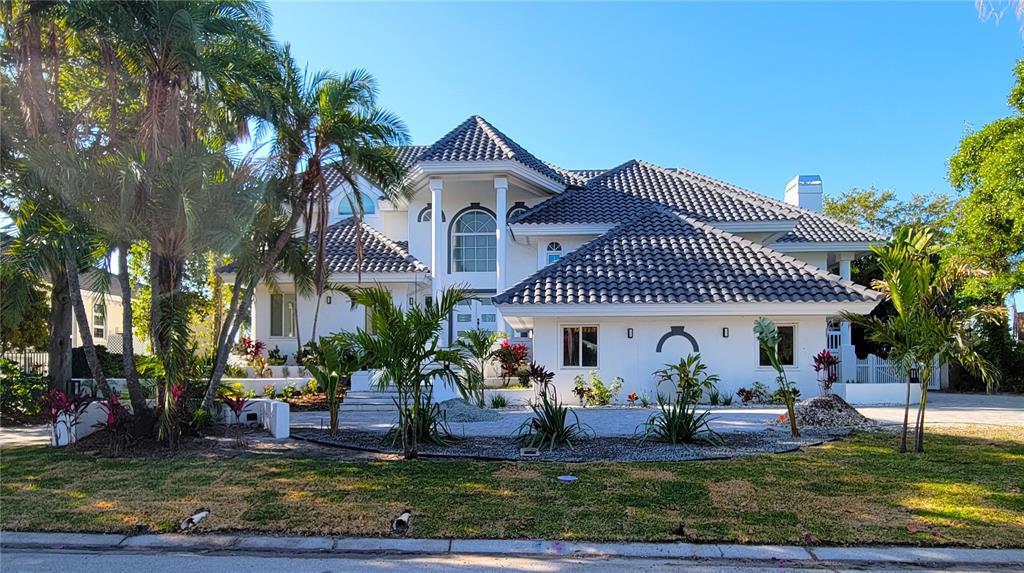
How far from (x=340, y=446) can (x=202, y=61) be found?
6.04 m

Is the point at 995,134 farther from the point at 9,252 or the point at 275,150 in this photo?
the point at 9,252

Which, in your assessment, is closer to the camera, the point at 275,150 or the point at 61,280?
the point at 275,150

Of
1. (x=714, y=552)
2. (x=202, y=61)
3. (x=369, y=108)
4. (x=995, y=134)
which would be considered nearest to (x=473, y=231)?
(x=369, y=108)

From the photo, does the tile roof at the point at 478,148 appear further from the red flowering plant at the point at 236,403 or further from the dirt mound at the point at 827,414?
the dirt mound at the point at 827,414

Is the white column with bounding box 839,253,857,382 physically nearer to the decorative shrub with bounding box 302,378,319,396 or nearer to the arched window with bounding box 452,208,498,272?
the arched window with bounding box 452,208,498,272

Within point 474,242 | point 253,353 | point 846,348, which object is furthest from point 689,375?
point 253,353

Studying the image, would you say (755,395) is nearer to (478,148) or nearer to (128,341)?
(478,148)

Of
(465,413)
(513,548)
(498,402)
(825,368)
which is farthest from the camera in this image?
(498,402)

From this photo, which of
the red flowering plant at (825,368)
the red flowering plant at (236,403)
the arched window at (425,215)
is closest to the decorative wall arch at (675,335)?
the red flowering plant at (825,368)

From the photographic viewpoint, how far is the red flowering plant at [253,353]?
65.6 feet

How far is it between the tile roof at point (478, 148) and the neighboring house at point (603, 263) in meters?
0.09

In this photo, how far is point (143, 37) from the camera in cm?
943

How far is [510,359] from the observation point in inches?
720

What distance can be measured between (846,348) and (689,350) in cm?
810
